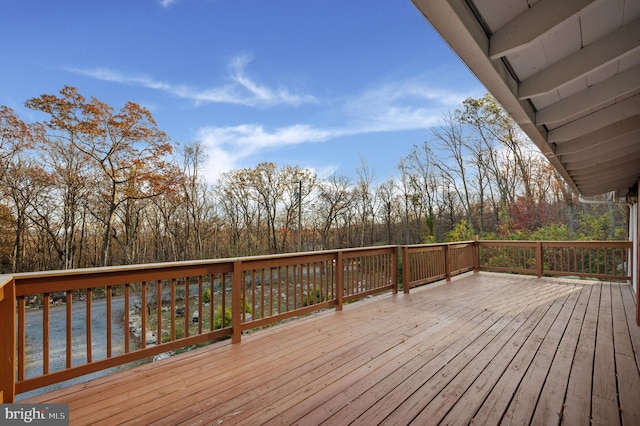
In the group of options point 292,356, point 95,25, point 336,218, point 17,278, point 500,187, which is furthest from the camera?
point 336,218

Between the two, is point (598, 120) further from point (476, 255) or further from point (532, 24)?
point (476, 255)

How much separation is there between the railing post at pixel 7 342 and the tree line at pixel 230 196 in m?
10.4

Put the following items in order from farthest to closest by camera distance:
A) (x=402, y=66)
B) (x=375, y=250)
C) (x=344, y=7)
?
(x=402, y=66)
(x=344, y=7)
(x=375, y=250)

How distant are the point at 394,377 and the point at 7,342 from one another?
8.53 feet

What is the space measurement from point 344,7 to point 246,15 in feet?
8.79

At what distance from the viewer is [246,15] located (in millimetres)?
7480

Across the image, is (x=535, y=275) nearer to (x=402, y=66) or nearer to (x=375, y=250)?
(x=375, y=250)

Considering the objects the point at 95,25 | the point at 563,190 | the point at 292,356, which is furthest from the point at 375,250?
the point at 563,190

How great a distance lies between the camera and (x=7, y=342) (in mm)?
1758

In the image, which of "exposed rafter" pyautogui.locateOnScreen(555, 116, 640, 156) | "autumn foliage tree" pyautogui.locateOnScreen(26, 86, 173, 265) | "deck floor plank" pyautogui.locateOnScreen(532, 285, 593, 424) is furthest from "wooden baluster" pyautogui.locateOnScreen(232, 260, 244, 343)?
"autumn foliage tree" pyautogui.locateOnScreen(26, 86, 173, 265)

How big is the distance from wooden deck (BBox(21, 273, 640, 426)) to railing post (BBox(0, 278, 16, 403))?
0.53ft

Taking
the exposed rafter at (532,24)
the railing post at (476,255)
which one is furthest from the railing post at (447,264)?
the exposed rafter at (532,24)

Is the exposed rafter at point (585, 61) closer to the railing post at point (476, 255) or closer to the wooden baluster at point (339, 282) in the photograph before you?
the wooden baluster at point (339, 282)

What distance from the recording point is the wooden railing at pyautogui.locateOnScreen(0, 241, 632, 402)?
6.32ft
